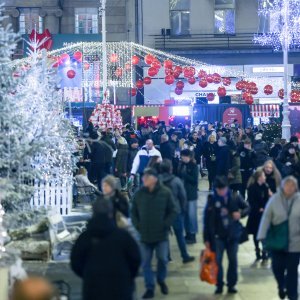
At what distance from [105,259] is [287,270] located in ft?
11.1

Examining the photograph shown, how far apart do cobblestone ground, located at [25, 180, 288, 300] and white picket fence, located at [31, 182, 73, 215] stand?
4048mm

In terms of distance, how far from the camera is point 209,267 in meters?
10.2

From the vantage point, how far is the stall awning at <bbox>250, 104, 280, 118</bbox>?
37812mm

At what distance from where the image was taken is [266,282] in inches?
443

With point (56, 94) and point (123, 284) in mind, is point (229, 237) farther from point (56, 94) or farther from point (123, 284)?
point (56, 94)

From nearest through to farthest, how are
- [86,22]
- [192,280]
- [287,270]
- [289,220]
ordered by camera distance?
[289,220] → [287,270] → [192,280] → [86,22]

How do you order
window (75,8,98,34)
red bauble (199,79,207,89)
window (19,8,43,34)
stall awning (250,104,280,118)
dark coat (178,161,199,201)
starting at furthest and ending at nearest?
window (75,8,98,34) → window (19,8,43,34) → stall awning (250,104,280,118) → red bauble (199,79,207,89) → dark coat (178,161,199,201)

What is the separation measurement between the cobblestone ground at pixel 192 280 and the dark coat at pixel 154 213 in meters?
0.84

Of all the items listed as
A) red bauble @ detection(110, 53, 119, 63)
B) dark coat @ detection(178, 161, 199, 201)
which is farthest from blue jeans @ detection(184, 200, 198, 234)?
red bauble @ detection(110, 53, 119, 63)

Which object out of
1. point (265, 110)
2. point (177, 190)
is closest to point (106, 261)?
point (177, 190)

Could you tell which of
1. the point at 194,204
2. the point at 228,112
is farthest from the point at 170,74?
the point at 194,204

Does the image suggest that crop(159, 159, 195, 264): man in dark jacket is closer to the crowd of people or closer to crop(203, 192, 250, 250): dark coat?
the crowd of people

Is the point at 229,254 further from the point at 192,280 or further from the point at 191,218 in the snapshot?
the point at 191,218

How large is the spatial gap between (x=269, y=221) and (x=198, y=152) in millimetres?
15122
